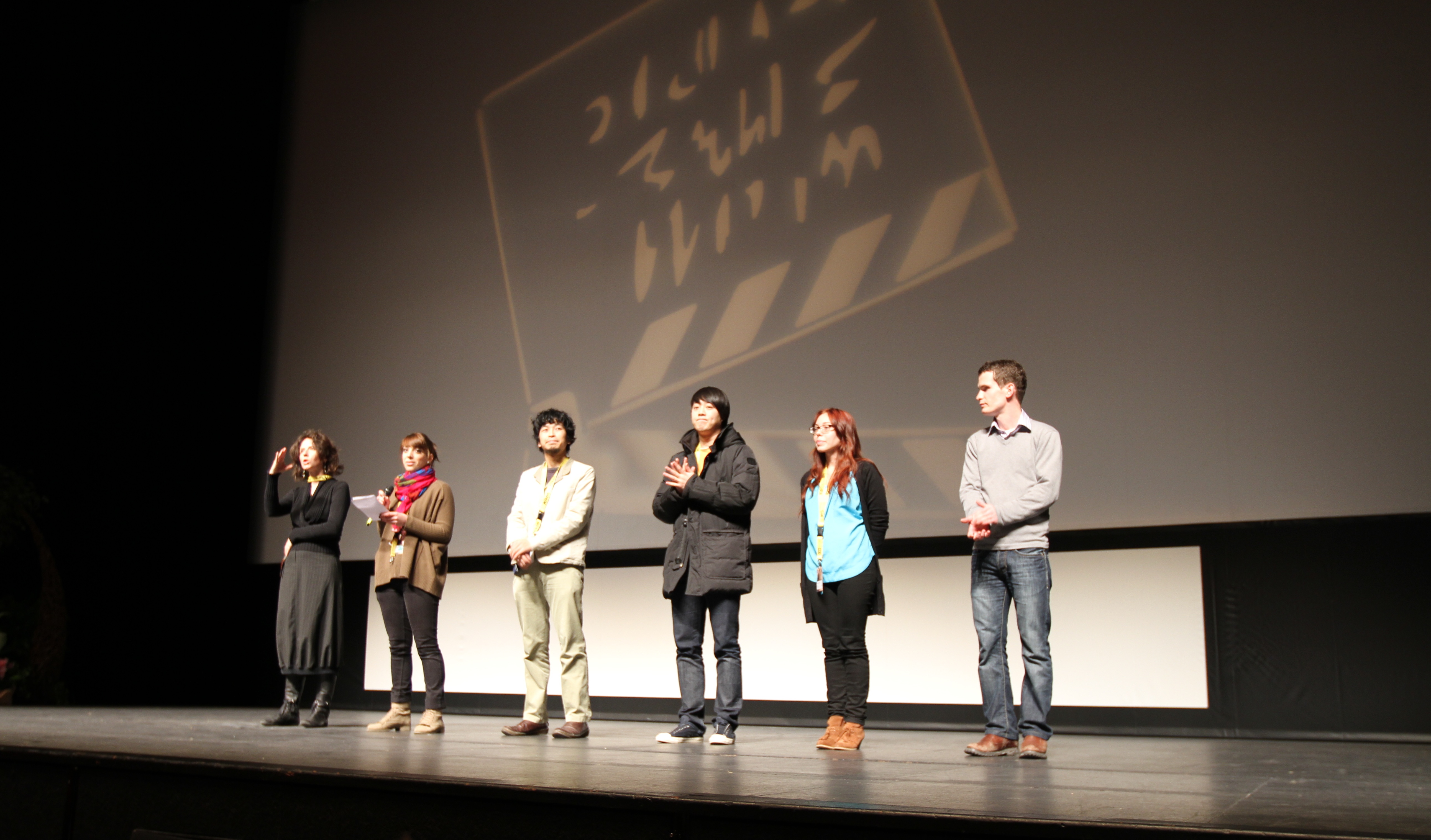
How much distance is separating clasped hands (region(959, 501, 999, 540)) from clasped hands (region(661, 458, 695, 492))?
89cm

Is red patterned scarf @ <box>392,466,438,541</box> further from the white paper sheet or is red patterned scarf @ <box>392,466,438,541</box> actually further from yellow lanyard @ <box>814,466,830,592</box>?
yellow lanyard @ <box>814,466,830,592</box>

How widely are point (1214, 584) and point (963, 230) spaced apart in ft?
5.91

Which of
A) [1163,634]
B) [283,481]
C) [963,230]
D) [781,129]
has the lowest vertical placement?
[1163,634]

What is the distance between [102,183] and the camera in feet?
21.1

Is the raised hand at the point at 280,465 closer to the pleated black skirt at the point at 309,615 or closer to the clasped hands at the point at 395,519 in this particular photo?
the pleated black skirt at the point at 309,615

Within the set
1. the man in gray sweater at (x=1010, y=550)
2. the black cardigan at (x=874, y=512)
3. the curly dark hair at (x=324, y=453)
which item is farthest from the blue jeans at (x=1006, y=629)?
the curly dark hair at (x=324, y=453)

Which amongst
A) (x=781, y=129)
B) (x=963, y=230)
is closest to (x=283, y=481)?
(x=781, y=129)

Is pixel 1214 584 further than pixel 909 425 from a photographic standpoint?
No

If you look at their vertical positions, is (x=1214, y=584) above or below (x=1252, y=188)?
below

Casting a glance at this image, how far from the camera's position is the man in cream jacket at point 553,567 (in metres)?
3.80

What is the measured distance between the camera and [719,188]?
17.7 ft

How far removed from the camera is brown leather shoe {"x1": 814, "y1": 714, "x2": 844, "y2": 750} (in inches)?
135

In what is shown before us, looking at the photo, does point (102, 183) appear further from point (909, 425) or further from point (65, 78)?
point (909, 425)

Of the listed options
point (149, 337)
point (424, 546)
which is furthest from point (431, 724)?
point (149, 337)
